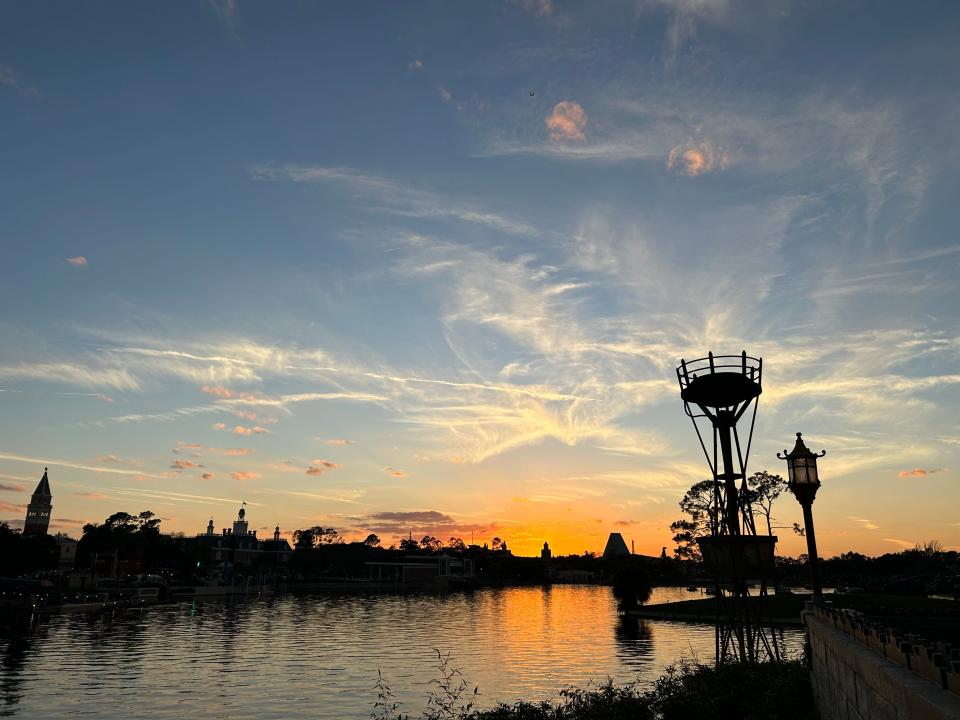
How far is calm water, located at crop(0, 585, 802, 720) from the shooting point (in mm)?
41781

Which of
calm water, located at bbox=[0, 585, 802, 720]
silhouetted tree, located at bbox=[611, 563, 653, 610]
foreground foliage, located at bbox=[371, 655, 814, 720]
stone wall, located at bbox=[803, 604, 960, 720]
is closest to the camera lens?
stone wall, located at bbox=[803, 604, 960, 720]

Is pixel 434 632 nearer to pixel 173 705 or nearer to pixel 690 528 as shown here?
pixel 690 528

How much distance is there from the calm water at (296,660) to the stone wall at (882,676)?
2910 cm

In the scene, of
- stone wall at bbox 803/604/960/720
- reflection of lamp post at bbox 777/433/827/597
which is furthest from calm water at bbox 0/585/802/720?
stone wall at bbox 803/604/960/720

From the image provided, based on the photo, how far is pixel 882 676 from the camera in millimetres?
8555

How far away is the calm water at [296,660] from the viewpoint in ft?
137

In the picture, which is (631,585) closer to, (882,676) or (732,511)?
(732,511)

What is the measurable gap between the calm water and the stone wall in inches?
1146

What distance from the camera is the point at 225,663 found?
190 feet

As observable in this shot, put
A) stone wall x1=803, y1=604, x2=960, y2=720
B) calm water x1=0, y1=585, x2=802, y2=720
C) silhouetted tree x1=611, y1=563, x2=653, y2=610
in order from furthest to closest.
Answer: silhouetted tree x1=611, y1=563, x2=653, y2=610 < calm water x1=0, y1=585, x2=802, y2=720 < stone wall x1=803, y1=604, x2=960, y2=720

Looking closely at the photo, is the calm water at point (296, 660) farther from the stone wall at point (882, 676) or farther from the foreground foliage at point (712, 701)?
the stone wall at point (882, 676)

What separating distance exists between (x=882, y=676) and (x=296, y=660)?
196 feet

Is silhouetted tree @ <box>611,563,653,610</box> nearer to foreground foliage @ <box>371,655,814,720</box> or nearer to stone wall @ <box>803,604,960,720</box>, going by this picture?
foreground foliage @ <box>371,655,814,720</box>

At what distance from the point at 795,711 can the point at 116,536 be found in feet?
698
